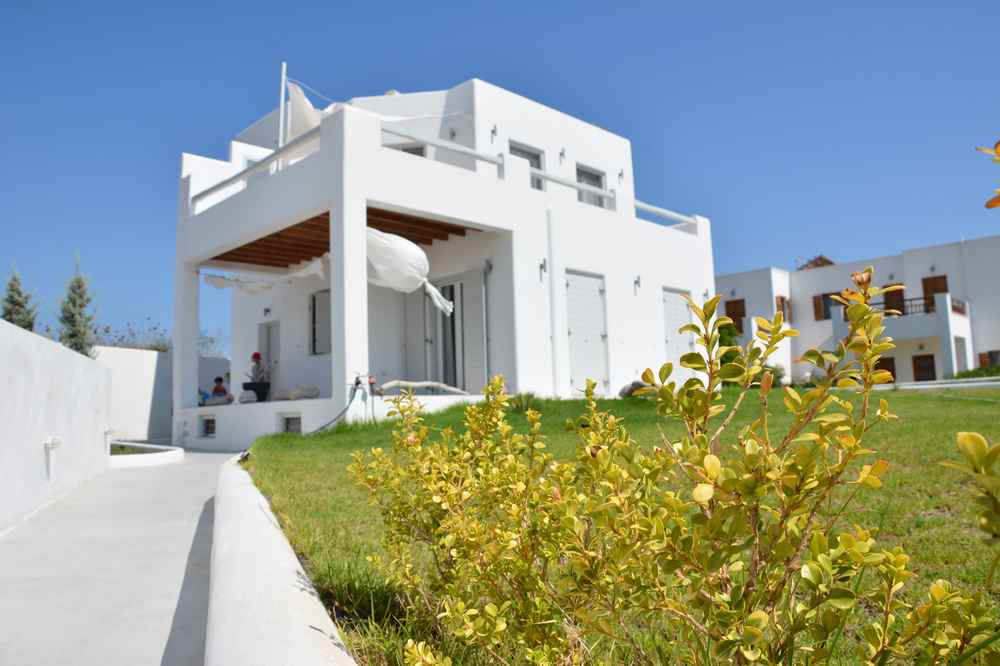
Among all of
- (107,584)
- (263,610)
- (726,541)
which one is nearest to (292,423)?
(107,584)

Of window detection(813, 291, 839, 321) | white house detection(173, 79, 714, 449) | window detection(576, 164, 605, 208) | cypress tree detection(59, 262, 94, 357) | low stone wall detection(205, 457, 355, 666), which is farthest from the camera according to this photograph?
window detection(813, 291, 839, 321)

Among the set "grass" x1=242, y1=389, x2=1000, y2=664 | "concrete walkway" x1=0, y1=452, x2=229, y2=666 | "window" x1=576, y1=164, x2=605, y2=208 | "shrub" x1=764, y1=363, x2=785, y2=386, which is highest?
"window" x1=576, y1=164, x2=605, y2=208

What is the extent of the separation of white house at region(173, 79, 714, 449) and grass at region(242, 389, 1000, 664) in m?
4.73

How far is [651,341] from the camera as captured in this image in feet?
56.5

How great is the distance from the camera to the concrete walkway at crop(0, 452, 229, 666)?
9.09ft

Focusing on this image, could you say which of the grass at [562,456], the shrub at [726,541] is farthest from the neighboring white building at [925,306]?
the shrub at [726,541]

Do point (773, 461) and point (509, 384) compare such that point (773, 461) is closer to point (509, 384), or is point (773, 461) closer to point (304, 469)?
point (304, 469)

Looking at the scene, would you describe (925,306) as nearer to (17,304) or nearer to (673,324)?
(673,324)

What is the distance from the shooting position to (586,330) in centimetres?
1554

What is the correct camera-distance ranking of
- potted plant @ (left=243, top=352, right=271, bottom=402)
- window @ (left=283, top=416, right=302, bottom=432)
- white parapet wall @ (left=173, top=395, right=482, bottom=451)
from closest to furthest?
1. white parapet wall @ (left=173, top=395, right=482, bottom=451)
2. window @ (left=283, top=416, right=302, bottom=432)
3. potted plant @ (left=243, top=352, right=271, bottom=402)

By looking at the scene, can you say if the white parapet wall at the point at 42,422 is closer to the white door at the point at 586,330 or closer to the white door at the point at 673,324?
the white door at the point at 586,330

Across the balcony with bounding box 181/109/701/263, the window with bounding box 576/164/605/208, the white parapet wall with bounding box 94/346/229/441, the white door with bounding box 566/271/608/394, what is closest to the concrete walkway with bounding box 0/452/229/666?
the balcony with bounding box 181/109/701/263

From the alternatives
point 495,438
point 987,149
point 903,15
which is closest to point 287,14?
point 903,15

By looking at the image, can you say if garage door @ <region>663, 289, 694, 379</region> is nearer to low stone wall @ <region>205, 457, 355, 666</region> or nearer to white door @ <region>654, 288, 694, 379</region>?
white door @ <region>654, 288, 694, 379</region>
